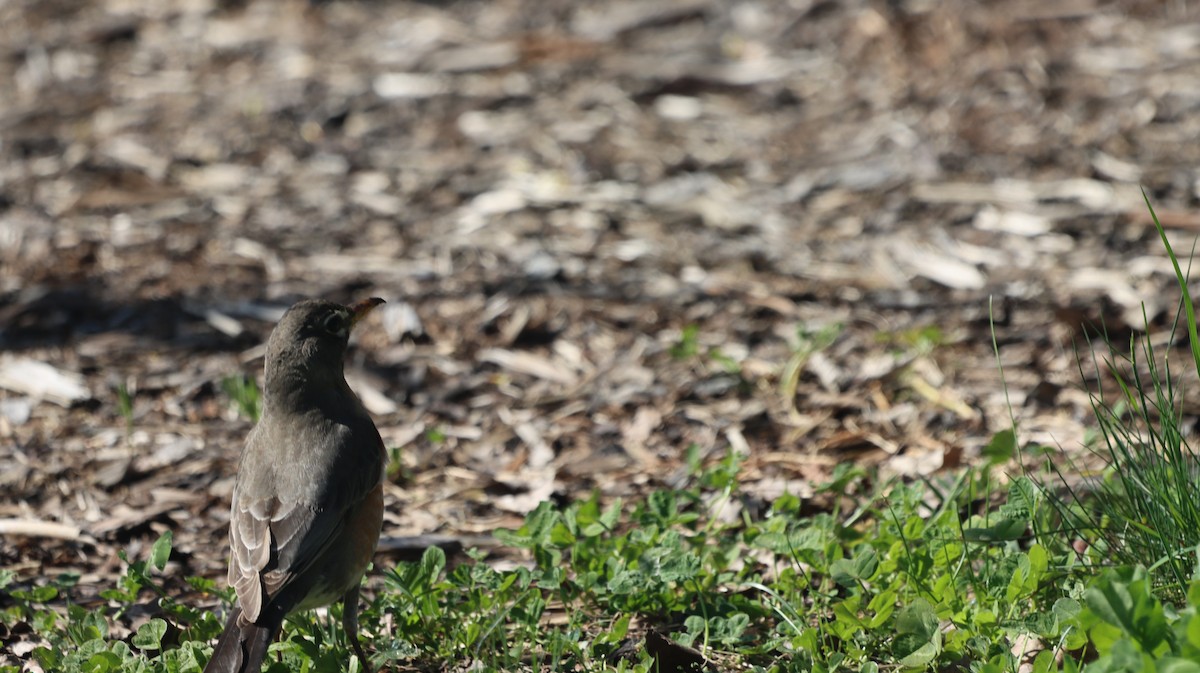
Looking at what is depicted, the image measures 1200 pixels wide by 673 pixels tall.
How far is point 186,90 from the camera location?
9250mm

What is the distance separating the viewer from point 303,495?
4.05 meters

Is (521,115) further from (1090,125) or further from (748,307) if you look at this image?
(1090,125)

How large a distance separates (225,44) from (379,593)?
6800 mm

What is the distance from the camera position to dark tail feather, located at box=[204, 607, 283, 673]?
3.49 meters

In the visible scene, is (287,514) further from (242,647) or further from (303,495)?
(242,647)

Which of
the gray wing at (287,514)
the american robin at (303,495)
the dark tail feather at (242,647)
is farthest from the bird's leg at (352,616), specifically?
the dark tail feather at (242,647)

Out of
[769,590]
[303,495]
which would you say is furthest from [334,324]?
[769,590]

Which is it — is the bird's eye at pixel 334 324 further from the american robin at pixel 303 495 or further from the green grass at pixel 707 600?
the green grass at pixel 707 600

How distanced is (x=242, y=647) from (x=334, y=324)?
1.31m

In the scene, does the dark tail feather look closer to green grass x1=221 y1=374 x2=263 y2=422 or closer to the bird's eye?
the bird's eye

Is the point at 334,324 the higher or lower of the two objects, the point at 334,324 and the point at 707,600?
the higher

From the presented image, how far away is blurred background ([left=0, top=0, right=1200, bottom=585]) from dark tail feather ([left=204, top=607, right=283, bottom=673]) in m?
1.29

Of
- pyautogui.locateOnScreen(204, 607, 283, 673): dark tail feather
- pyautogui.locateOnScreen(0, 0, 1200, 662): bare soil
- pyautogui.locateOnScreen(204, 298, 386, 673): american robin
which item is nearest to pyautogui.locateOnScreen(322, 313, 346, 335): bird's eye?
pyautogui.locateOnScreen(204, 298, 386, 673): american robin

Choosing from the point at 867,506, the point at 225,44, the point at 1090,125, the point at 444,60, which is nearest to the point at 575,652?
the point at 867,506
